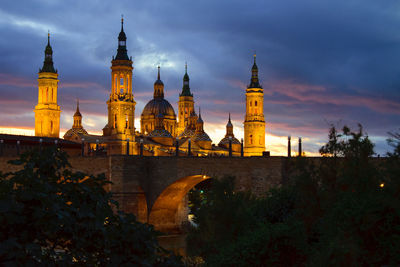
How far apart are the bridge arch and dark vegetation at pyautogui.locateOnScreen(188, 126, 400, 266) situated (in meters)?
16.8

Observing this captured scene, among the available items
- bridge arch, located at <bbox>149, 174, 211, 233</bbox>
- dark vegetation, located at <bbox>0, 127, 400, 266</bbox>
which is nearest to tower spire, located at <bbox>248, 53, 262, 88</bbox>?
bridge arch, located at <bbox>149, 174, 211, 233</bbox>

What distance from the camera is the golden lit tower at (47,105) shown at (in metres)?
107

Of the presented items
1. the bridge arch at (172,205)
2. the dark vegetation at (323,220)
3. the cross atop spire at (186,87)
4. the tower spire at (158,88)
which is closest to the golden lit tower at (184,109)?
the cross atop spire at (186,87)

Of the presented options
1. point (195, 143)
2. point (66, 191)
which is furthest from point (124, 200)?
point (195, 143)

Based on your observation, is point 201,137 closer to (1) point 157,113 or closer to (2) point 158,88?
(1) point 157,113

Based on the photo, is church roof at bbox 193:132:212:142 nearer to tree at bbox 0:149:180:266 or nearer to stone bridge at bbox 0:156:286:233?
stone bridge at bbox 0:156:286:233

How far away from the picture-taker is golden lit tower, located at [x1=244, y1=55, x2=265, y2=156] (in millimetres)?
118812

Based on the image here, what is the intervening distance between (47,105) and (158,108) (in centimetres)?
2809

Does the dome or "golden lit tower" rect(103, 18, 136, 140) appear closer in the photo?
"golden lit tower" rect(103, 18, 136, 140)

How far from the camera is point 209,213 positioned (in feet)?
81.1

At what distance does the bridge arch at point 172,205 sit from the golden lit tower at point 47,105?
6396cm

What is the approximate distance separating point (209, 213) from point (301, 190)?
441 centimetres

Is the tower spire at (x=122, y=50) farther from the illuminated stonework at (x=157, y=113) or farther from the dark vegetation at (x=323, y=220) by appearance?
the dark vegetation at (x=323, y=220)

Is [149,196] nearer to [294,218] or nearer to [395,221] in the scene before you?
[294,218]
